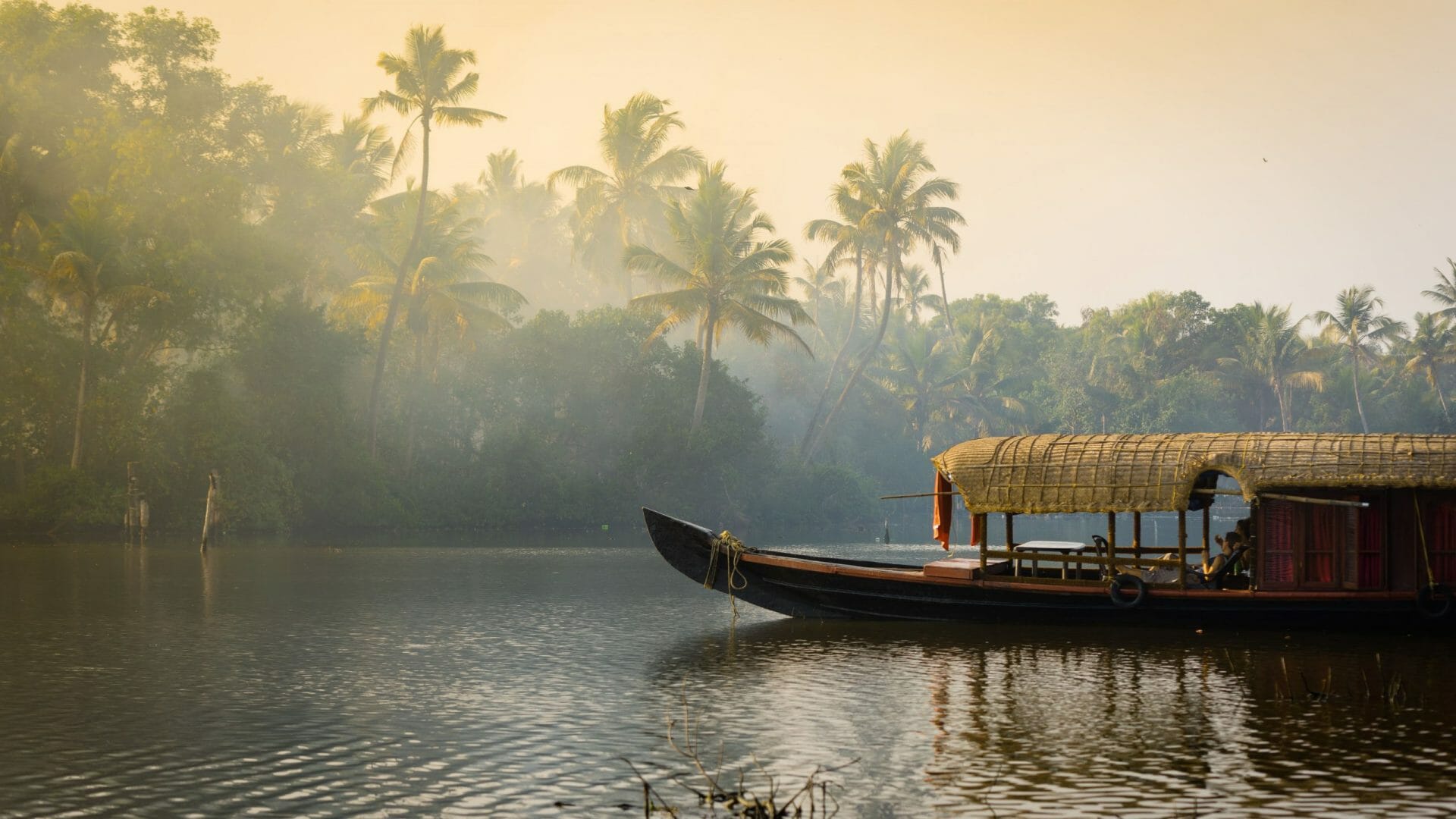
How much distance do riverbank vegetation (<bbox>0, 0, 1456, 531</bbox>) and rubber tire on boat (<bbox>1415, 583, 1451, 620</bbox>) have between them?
35814 millimetres

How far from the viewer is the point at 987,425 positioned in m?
74.1

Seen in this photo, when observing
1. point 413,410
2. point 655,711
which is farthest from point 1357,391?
point 655,711

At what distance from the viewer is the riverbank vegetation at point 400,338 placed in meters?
44.2

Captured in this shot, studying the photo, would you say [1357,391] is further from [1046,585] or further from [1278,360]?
[1046,585]

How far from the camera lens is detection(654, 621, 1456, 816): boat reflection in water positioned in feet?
35.8

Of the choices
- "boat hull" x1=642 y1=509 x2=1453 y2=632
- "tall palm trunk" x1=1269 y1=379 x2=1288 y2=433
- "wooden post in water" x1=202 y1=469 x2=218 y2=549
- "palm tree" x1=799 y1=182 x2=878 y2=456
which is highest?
"palm tree" x1=799 y1=182 x2=878 y2=456

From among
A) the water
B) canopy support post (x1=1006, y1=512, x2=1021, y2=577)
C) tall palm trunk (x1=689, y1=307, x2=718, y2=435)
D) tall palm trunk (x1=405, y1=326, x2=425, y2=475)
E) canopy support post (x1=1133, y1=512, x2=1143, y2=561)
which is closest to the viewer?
the water

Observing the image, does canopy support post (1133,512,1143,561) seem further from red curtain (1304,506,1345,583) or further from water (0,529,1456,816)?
red curtain (1304,506,1345,583)

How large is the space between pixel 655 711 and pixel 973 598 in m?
7.90

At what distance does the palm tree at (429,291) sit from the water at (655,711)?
93.4 feet

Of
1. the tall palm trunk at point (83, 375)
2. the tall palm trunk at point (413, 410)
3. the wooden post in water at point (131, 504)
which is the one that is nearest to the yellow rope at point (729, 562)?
the wooden post in water at point (131, 504)

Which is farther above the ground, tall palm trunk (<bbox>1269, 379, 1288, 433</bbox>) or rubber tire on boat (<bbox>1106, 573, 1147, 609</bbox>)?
tall palm trunk (<bbox>1269, 379, 1288, 433</bbox>)

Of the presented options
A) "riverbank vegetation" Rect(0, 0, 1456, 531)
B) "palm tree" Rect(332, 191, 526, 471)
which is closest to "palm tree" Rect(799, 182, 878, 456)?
"riverbank vegetation" Rect(0, 0, 1456, 531)

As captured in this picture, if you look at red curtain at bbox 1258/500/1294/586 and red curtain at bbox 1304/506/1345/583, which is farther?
red curtain at bbox 1258/500/1294/586
